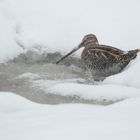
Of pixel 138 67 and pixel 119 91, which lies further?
pixel 138 67

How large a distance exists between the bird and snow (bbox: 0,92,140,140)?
1602 mm

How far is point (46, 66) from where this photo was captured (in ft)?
19.3

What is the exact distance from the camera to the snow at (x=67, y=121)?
131 inches

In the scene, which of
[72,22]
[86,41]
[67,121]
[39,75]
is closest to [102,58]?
[86,41]

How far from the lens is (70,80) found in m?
5.43

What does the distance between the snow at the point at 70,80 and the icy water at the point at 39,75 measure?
5 centimetres

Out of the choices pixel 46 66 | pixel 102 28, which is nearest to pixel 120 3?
pixel 102 28

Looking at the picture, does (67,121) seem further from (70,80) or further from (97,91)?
(70,80)

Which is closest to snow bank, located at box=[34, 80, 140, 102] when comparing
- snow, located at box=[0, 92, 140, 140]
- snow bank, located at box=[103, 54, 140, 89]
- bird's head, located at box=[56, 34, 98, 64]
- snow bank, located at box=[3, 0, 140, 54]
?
snow bank, located at box=[103, 54, 140, 89]

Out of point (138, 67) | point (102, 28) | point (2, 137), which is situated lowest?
point (2, 137)

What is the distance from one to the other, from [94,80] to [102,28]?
1.23 metres

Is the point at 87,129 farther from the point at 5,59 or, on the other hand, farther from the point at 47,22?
the point at 47,22

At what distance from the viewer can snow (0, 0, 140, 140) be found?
3445 millimetres

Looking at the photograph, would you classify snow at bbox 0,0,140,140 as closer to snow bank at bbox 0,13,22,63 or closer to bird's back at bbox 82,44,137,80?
snow bank at bbox 0,13,22,63
